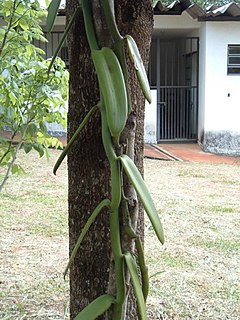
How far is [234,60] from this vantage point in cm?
761

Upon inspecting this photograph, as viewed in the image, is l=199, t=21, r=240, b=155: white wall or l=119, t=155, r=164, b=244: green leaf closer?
l=119, t=155, r=164, b=244: green leaf

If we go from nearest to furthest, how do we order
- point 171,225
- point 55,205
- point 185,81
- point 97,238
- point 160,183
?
1. point 97,238
2. point 171,225
3. point 55,205
4. point 160,183
5. point 185,81

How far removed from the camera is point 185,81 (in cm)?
915

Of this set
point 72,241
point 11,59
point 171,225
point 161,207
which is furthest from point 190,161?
point 72,241

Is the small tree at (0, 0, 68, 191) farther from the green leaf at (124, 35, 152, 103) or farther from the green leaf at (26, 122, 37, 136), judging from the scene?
the green leaf at (124, 35, 152, 103)

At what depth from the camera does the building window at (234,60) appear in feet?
24.8

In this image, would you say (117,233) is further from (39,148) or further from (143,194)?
(39,148)

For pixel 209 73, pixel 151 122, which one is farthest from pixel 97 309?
pixel 151 122

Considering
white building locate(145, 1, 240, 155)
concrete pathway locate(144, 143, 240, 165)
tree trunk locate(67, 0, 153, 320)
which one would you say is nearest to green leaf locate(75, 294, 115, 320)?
tree trunk locate(67, 0, 153, 320)

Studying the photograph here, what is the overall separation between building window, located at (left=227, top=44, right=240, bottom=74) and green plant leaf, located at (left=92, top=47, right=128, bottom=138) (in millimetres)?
7433

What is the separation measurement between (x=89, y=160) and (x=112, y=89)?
0.84ft

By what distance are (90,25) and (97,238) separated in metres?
0.31

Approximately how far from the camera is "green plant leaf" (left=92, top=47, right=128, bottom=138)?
42 centimetres

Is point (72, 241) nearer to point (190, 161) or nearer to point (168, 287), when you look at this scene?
point (168, 287)
